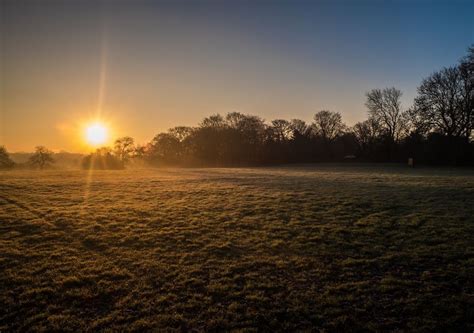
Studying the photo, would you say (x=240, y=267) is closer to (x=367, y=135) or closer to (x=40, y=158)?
(x=367, y=135)

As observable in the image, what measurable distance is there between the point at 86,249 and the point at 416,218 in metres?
13.9

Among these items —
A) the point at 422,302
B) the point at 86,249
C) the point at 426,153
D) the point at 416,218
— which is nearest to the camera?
the point at 422,302

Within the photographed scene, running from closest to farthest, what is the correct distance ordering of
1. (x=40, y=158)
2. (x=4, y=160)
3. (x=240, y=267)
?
(x=240, y=267) < (x=4, y=160) < (x=40, y=158)

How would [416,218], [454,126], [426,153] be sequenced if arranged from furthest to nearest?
[426,153], [454,126], [416,218]

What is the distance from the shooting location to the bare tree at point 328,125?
296ft

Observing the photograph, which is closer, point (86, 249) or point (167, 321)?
point (167, 321)

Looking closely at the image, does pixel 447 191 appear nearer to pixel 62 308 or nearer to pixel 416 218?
pixel 416 218

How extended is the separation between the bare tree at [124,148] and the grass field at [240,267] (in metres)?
77.3

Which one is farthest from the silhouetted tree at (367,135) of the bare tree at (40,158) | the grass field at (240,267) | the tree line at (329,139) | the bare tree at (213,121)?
the bare tree at (40,158)

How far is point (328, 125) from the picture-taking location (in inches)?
3573

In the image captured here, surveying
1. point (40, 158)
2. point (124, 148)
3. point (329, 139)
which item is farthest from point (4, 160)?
point (329, 139)

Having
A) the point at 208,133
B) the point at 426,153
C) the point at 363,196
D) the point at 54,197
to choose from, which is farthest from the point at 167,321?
the point at 208,133

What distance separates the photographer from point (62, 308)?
598cm

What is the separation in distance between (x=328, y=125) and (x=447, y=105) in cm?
4059
